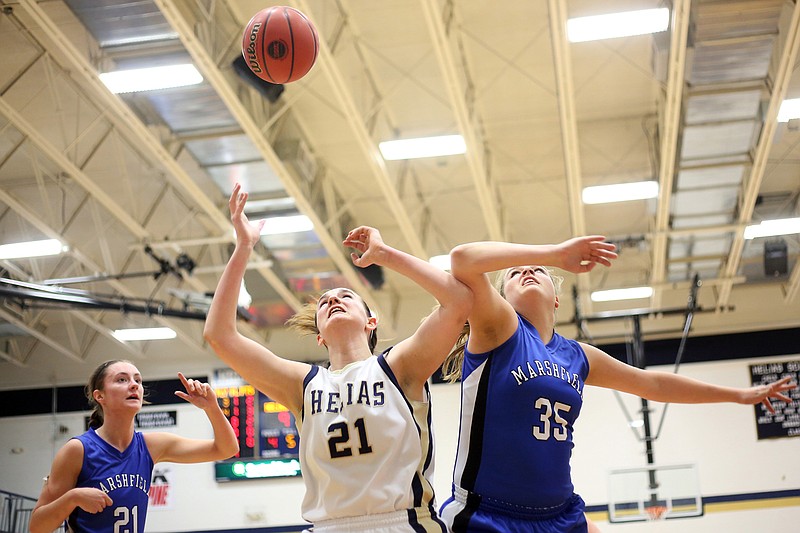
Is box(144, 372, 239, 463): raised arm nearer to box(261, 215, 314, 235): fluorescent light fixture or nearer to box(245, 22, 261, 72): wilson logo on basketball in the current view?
Answer: box(245, 22, 261, 72): wilson logo on basketball

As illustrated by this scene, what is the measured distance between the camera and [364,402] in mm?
3174

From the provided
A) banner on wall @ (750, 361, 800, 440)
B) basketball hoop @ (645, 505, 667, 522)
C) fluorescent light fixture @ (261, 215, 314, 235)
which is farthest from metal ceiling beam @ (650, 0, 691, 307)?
fluorescent light fixture @ (261, 215, 314, 235)

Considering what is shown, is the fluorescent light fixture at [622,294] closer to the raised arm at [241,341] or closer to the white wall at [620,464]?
the white wall at [620,464]

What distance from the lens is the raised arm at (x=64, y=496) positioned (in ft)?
13.2

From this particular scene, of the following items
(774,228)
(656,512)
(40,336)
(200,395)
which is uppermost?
(774,228)

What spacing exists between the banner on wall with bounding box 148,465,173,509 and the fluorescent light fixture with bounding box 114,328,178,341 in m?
2.44

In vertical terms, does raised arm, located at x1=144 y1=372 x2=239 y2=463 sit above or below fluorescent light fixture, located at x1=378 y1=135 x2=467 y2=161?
below

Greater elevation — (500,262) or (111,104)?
(111,104)

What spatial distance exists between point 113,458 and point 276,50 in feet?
Answer: 10.1

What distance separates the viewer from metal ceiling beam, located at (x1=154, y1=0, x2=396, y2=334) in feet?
31.9

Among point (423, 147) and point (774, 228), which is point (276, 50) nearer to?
point (423, 147)

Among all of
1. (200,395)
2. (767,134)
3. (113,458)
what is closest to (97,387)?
(113,458)

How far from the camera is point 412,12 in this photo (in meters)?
11.2

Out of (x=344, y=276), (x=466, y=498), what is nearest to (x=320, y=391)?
(x=466, y=498)
